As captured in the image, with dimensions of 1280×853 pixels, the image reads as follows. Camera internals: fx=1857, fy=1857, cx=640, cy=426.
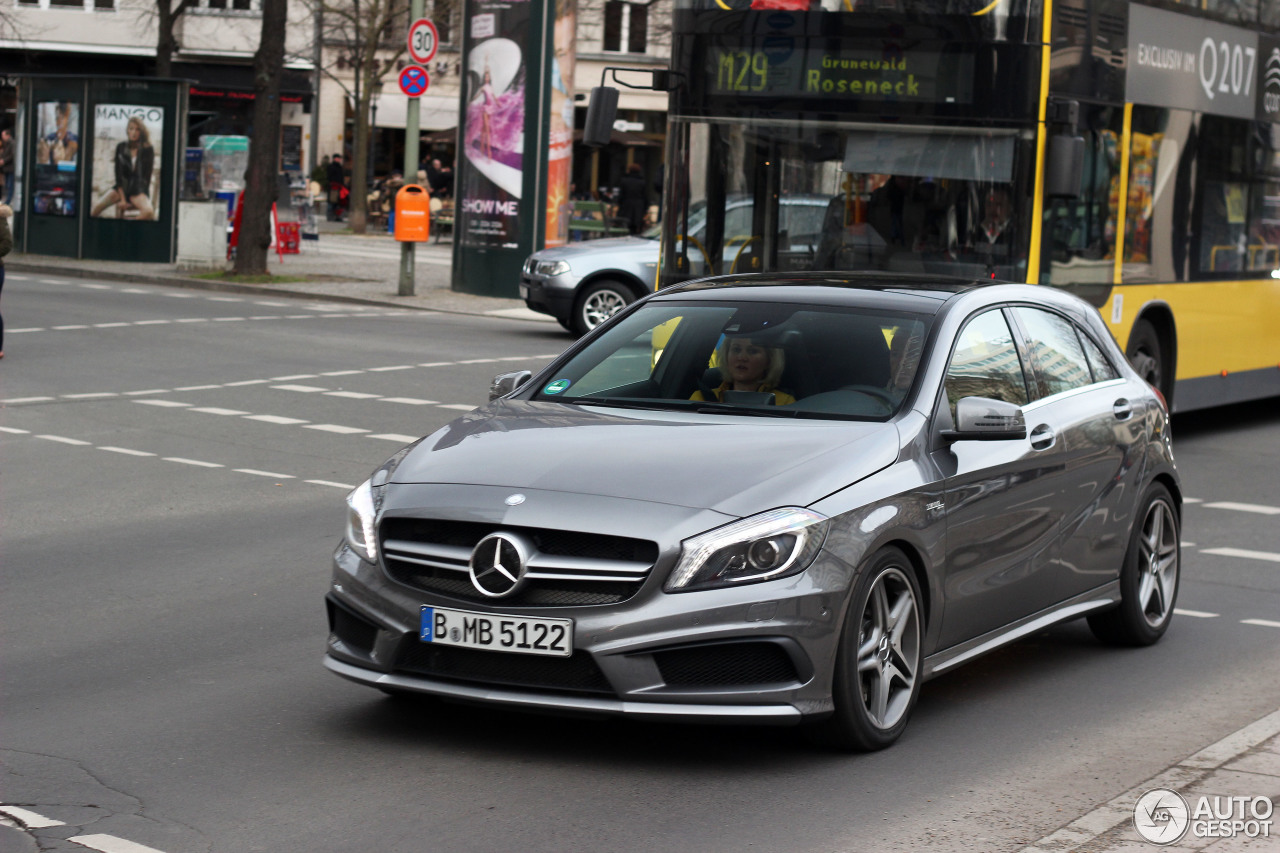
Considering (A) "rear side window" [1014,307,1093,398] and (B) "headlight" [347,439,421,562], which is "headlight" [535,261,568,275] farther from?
(B) "headlight" [347,439,421,562]

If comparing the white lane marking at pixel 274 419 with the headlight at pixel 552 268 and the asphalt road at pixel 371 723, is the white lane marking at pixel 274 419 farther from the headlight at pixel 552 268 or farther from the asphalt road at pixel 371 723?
the headlight at pixel 552 268

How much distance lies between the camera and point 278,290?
27000 mm

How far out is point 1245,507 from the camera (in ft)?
37.6

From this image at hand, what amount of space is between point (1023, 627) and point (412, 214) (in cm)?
2027

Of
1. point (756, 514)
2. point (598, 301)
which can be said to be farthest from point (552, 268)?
point (756, 514)

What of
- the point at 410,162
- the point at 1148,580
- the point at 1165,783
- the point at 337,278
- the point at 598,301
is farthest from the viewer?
the point at 337,278

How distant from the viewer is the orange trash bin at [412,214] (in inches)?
1016

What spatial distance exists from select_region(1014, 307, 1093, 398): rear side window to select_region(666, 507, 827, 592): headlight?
6.16 feet

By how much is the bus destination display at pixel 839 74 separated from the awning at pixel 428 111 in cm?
5140

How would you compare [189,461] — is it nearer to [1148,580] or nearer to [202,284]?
[1148,580]

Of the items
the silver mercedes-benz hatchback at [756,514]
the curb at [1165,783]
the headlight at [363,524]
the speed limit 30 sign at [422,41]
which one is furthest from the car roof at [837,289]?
the speed limit 30 sign at [422,41]

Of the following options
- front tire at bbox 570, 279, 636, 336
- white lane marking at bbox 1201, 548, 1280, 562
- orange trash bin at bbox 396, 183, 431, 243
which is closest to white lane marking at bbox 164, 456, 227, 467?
white lane marking at bbox 1201, 548, 1280, 562

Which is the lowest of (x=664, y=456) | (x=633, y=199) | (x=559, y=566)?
(x=559, y=566)

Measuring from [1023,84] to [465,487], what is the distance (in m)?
7.58
